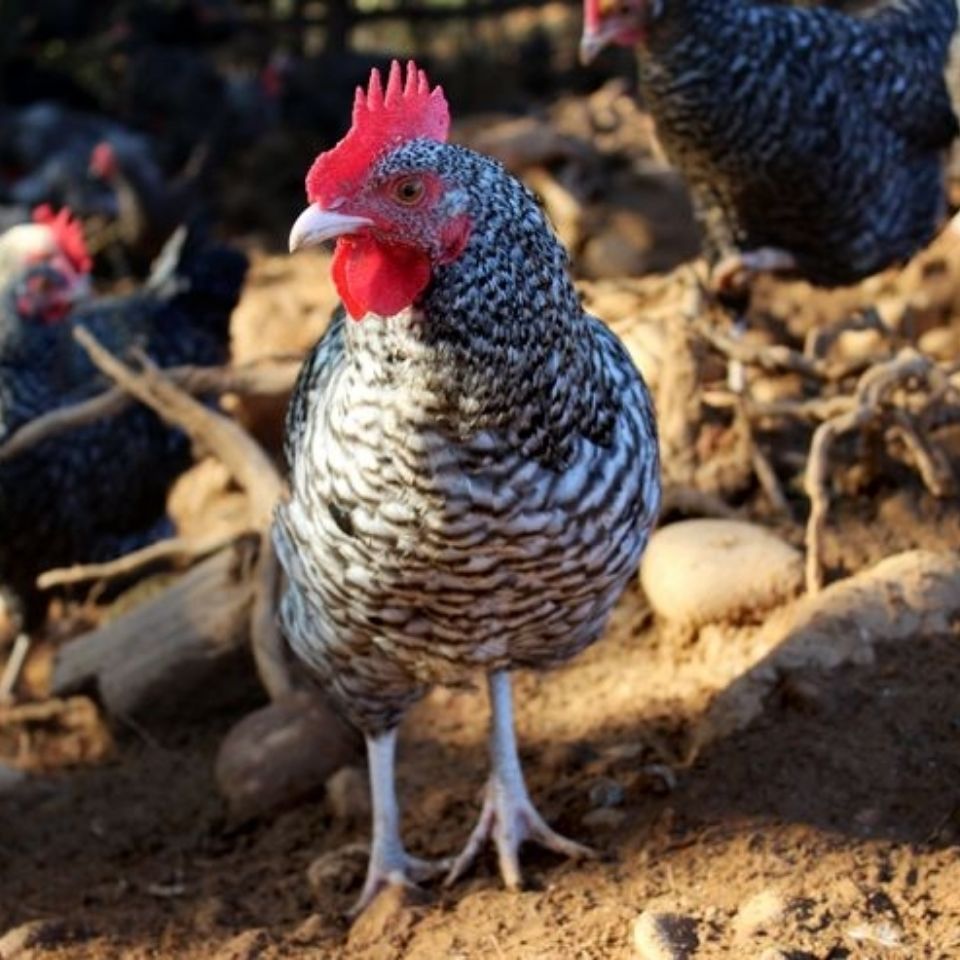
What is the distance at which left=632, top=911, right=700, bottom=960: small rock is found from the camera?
Answer: 116 inches

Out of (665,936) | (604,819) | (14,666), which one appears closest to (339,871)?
(604,819)

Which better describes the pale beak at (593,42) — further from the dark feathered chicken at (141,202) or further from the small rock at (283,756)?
the dark feathered chicken at (141,202)

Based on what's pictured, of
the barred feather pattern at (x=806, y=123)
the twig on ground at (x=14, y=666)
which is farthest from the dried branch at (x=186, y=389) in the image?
the barred feather pattern at (x=806, y=123)

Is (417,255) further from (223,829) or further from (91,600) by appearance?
(91,600)

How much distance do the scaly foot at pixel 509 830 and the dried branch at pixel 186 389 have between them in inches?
71.5

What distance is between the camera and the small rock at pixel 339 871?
3727 mm

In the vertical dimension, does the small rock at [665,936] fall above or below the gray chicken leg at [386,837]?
above

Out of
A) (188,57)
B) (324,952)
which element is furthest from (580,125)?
(324,952)

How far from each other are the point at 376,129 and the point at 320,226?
0.79 feet

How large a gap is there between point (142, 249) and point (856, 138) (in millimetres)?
4896

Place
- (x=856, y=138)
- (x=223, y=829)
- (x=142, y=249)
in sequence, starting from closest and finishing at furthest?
(x=223, y=829) < (x=856, y=138) < (x=142, y=249)

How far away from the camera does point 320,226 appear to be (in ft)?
8.39

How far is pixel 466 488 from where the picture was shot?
9.23ft

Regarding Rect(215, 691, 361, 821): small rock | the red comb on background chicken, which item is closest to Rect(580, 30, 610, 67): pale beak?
the red comb on background chicken
